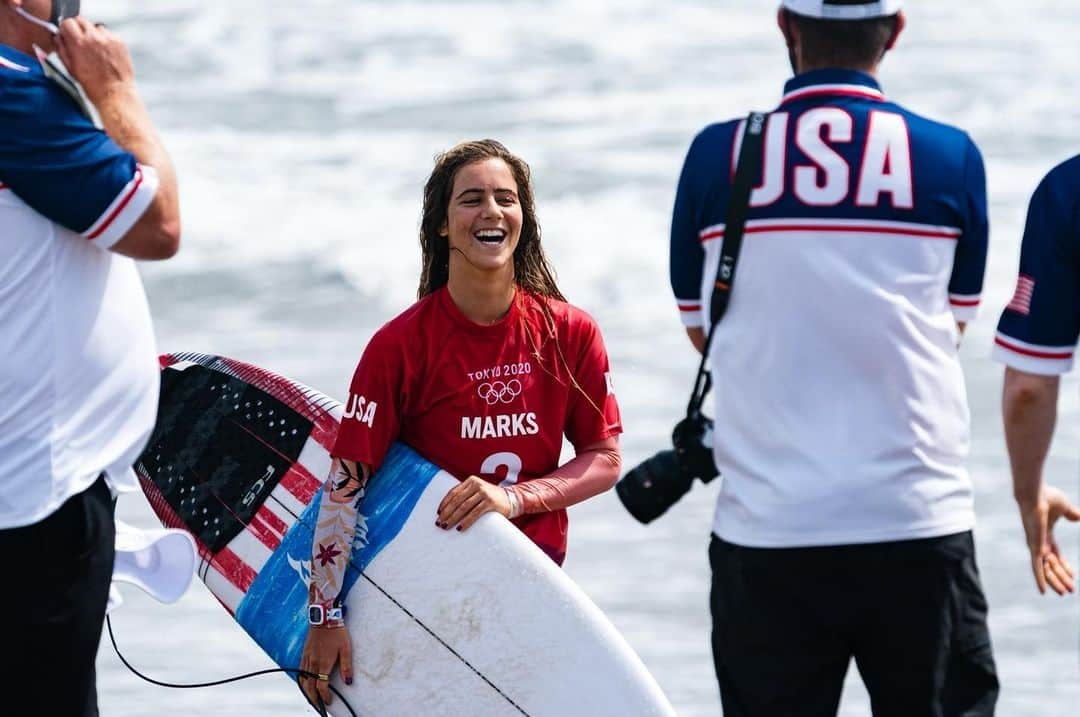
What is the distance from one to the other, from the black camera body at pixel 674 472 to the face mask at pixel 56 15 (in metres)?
1.09

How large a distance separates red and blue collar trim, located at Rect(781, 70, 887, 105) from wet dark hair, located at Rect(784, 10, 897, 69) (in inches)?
0.9

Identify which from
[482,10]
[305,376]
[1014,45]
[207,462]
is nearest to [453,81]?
[482,10]

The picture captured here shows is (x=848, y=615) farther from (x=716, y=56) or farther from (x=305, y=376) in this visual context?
(x=716, y=56)

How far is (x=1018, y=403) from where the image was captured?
2682mm

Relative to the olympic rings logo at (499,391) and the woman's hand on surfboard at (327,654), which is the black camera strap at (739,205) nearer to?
the olympic rings logo at (499,391)

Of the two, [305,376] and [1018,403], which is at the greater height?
[1018,403]

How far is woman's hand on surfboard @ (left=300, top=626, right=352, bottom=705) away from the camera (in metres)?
3.57

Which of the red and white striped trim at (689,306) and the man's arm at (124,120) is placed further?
the red and white striped trim at (689,306)

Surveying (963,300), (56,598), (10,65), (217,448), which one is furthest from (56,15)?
(217,448)

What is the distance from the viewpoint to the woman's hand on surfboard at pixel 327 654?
3566mm

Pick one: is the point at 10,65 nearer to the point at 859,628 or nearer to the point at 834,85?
the point at 834,85

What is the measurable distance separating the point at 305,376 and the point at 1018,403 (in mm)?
6827

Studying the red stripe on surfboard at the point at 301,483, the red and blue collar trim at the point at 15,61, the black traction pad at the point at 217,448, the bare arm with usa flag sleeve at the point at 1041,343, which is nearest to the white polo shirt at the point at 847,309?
the bare arm with usa flag sleeve at the point at 1041,343

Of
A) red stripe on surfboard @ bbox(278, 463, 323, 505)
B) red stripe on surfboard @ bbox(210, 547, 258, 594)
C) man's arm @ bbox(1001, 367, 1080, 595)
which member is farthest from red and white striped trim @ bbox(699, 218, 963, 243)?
red stripe on surfboard @ bbox(210, 547, 258, 594)
